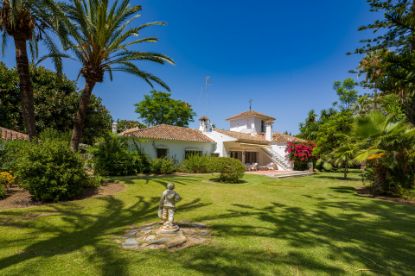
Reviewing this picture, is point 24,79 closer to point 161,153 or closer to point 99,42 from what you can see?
point 99,42

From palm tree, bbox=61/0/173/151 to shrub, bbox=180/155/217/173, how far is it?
1216 cm

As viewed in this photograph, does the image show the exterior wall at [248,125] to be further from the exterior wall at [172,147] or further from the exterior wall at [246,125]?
the exterior wall at [172,147]

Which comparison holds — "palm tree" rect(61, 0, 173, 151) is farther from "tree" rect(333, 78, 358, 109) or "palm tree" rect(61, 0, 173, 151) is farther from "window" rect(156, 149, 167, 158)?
"tree" rect(333, 78, 358, 109)

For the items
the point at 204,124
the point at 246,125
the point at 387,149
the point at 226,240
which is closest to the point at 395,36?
the point at 226,240

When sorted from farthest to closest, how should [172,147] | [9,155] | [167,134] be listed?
1. [167,134]
2. [172,147]
3. [9,155]

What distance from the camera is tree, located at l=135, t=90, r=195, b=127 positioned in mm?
49781

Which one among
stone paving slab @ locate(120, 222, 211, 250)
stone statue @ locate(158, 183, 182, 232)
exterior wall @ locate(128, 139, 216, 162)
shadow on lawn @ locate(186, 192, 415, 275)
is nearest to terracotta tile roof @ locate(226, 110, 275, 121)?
exterior wall @ locate(128, 139, 216, 162)

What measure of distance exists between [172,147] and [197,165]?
4361 mm

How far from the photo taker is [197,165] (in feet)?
80.9

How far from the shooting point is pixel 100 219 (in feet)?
25.2

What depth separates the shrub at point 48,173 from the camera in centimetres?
930

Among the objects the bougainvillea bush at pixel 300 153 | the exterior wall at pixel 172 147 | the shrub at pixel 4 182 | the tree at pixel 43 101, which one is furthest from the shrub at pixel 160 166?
the bougainvillea bush at pixel 300 153

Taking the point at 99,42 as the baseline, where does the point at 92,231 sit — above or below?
below

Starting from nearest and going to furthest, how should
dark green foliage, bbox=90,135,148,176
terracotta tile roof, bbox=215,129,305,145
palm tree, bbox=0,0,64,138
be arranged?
palm tree, bbox=0,0,64,138, dark green foliage, bbox=90,135,148,176, terracotta tile roof, bbox=215,129,305,145
